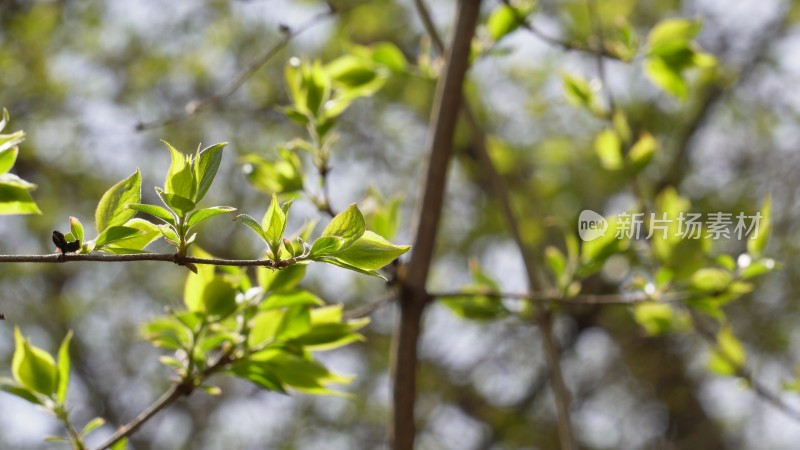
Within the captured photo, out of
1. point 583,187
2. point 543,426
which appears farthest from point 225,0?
point 543,426

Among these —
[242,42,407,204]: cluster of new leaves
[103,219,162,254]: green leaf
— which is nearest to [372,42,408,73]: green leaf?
[242,42,407,204]: cluster of new leaves

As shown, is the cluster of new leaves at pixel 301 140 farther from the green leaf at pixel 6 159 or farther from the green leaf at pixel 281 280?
the green leaf at pixel 6 159

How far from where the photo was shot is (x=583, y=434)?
2723 millimetres

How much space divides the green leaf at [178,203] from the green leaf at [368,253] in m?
0.07

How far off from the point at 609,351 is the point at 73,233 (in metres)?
2.70

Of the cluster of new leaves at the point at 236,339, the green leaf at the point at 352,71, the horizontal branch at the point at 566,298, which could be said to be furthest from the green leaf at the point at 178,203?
the green leaf at the point at 352,71

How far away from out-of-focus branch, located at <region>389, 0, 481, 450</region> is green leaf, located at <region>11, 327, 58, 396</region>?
0.84 feet

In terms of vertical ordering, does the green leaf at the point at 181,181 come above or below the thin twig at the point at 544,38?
below

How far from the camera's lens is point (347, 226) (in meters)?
0.39

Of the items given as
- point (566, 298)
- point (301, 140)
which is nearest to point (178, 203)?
point (301, 140)

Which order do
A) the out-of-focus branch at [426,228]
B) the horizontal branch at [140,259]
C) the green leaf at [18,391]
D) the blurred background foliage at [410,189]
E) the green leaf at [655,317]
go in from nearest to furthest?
the horizontal branch at [140,259] < the green leaf at [18,391] < the out-of-focus branch at [426,228] < the green leaf at [655,317] < the blurred background foliage at [410,189]

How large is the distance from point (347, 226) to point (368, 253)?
0.02m

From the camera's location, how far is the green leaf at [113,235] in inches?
15.9

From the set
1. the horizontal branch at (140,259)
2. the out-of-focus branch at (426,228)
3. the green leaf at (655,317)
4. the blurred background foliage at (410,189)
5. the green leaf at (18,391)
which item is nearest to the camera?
the horizontal branch at (140,259)
